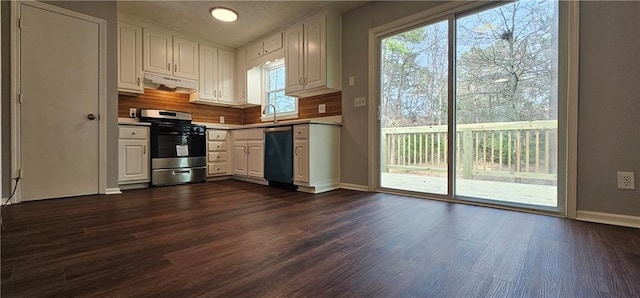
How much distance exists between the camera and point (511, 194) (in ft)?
8.08

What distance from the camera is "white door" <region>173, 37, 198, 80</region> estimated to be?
4.12m

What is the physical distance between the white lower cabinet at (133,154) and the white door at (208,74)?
3.72 ft

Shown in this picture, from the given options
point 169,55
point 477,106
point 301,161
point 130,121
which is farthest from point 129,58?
point 477,106

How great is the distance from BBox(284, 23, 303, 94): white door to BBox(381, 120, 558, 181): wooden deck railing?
136 cm

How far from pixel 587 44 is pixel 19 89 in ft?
15.7

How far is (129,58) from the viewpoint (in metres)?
3.71

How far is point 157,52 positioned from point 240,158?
6.14 feet

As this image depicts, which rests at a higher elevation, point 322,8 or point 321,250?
point 322,8

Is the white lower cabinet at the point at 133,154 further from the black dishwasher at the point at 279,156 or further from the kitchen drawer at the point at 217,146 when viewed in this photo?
the black dishwasher at the point at 279,156

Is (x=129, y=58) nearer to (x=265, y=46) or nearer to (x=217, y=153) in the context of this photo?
(x=217, y=153)

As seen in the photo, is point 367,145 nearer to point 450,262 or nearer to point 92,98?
point 450,262

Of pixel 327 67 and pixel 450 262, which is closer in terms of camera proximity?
pixel 450 262

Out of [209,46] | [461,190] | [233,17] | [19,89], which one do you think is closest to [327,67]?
[233,17]

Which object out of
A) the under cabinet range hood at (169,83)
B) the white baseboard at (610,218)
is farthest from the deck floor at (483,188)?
the under cabinet range hood at (169,83)
